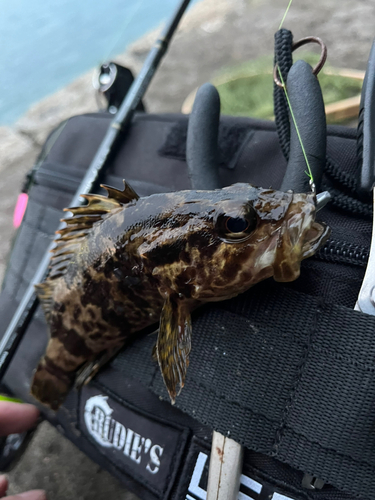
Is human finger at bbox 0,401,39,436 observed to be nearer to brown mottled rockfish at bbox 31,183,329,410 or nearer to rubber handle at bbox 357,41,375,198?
brown mottled rockfish at bbox 31,183,329,410

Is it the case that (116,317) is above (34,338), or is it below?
above

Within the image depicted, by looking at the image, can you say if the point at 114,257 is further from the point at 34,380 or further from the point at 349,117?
the point at 349,117

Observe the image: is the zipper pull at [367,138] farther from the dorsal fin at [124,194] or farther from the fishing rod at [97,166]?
the fishing rod at [97,166]

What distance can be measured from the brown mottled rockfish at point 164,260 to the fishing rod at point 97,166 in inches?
11.7

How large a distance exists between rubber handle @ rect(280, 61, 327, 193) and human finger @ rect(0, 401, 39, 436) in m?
1.31

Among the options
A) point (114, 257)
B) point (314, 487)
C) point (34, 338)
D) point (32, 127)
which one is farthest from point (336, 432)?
point (32, 127)

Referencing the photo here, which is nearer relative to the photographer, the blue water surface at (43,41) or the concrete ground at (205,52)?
the concrete ground at (205,52)

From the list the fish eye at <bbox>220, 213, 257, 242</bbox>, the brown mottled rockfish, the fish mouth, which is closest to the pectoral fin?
the brown mottled rockfish

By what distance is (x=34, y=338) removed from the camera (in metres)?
1.67

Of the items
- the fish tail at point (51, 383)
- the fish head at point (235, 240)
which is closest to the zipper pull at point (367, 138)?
the fish head at point (235, 240)

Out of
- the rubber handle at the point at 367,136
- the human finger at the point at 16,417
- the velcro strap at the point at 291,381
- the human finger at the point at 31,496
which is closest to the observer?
the velcro strap at the point at 291,381

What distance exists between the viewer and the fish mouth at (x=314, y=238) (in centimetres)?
90

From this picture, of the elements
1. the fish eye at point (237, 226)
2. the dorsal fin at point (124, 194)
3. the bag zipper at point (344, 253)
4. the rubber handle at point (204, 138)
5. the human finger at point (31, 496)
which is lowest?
Result: the human finger at point (31, 496)

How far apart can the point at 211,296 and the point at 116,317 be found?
338 millimetres
